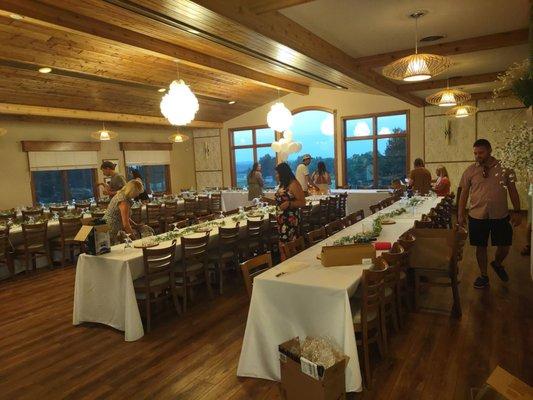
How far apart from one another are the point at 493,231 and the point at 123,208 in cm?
417

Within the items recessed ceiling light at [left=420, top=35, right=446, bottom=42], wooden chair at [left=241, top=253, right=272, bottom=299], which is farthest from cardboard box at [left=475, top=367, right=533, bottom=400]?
recessed ceiling light at [left=420, top=35, right=446, bottom=42]

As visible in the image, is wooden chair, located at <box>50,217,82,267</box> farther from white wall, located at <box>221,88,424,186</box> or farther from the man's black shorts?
white wall, located at <box>221,88,424,186</box>

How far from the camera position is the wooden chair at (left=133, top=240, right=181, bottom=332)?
392 cm

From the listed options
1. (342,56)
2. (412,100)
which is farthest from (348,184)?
(342,56)

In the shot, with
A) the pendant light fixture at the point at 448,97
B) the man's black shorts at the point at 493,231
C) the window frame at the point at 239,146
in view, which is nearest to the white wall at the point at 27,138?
the window frame at the point at 239,146

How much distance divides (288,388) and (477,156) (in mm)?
3134

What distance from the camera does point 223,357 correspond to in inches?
132

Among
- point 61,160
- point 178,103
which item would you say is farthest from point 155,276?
point 61,160

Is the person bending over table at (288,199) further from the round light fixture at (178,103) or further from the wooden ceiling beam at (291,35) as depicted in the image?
the wooden ceiling beam at (291,35)

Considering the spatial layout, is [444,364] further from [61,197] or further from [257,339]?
[61,197]

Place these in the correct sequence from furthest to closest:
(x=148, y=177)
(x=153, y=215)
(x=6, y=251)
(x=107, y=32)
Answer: (x=148, y=177) < (x=153, y=215) < (x=6, y=251) < (x=107, y=32)

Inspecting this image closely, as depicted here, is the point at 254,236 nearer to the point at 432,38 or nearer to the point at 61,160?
the point at 432,38

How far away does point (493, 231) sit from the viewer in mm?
4387

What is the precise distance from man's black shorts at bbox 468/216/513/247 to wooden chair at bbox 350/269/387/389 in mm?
2022
